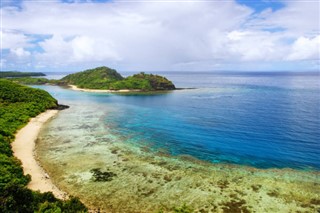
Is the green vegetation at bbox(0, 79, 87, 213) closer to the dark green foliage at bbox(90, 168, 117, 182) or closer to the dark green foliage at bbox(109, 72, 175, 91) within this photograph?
the dark green foliage at bbox(90, 168, 117, 182)

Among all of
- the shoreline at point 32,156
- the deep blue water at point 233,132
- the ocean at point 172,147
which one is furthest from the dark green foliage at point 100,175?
the deep blue water at point 233,132

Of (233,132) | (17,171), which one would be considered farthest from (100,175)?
(233,132)

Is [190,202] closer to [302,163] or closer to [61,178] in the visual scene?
[61,178]

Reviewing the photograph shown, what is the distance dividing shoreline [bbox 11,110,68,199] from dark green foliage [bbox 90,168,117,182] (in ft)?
18.9

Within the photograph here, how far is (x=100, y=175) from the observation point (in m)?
40.2

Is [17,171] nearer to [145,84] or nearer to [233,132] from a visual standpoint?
[233,132]

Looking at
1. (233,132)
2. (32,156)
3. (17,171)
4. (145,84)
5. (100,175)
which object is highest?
(145,84)

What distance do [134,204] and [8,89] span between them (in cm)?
8732

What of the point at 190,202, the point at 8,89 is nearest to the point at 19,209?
the point at 190,202

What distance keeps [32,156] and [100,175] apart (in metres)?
16.1

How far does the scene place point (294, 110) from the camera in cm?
9344

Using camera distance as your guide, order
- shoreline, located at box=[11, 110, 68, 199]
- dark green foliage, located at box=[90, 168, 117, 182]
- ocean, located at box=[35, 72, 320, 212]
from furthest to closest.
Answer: ocean, located at box=[35, 72, 320, 212] → dark green foliage, located at box=[90, 168, 117, 182] → shoreline, located at box=[11, 110, 68, 199]

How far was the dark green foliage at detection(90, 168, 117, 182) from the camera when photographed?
38781mm

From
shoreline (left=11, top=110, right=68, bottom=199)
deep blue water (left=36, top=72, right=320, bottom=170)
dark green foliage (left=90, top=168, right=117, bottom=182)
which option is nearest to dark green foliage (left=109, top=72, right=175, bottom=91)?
deep blue water (left=36, top=72, right=320, bottom=170)
